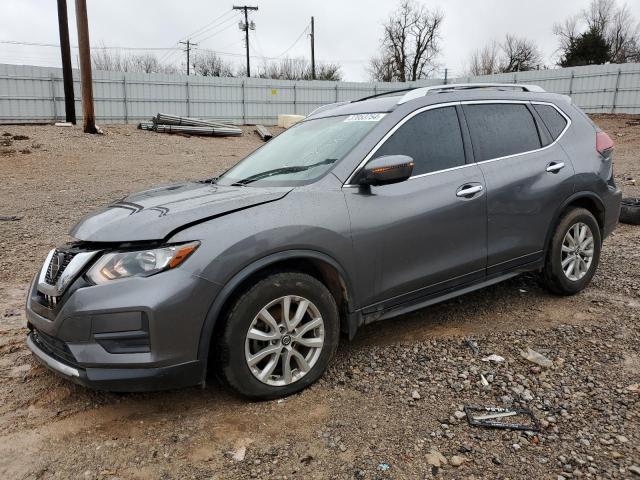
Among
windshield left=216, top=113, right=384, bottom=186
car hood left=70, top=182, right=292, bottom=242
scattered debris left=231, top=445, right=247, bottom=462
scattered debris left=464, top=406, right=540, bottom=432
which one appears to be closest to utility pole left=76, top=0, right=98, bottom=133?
windshield left=216, top=113, right=384, bottom=186

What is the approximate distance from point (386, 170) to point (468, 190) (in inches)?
32.3

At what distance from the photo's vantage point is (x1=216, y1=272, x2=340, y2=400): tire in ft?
8.75

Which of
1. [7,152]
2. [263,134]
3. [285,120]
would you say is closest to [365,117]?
[7,152]

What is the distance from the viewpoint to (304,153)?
11.8 ft

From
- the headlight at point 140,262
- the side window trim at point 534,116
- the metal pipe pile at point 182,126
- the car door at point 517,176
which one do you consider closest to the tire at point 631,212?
the side window trim at point 534,116

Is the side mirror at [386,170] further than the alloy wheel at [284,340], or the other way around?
the side mirror at [386,170]

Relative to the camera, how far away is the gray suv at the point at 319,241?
8.29 feet

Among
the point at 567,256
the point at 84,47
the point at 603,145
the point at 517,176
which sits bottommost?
the point at 567,256

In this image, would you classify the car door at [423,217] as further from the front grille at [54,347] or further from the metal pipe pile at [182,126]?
the metal pipe pile at [182,126]

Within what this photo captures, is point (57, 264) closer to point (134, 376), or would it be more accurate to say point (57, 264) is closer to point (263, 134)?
point (134, 376)

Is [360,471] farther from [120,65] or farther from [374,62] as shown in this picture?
[374,62]

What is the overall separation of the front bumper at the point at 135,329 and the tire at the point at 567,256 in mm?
2919

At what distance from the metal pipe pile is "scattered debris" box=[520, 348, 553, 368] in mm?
20223

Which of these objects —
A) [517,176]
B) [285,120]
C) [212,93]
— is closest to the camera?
[517,176]
